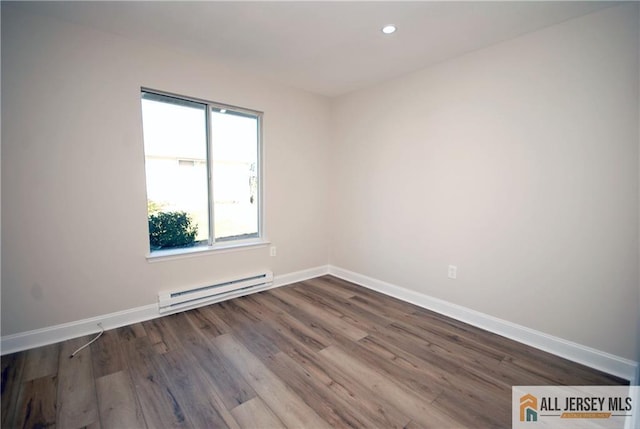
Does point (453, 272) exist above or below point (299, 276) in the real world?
above

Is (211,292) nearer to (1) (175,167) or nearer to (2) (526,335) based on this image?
(1) (175,167)

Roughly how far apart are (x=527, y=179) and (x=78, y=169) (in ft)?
12.1

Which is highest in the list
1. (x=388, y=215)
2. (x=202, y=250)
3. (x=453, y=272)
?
(x=388, y=215)

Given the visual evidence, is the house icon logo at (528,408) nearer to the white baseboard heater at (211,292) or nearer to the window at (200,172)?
the white baseboard heater at (211,292)

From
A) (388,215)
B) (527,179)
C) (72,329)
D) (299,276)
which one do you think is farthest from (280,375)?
(527,179)

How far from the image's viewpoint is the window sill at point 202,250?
2710 mm

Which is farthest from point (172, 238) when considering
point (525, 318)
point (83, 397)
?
point (525, 318)

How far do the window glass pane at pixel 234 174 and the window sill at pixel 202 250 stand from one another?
4.9 inches

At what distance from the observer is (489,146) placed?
8.05 ft

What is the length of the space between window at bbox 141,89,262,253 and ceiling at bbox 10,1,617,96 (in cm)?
58

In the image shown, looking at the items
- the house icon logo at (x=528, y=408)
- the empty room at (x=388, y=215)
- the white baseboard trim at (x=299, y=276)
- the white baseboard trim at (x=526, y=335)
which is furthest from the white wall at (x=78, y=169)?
the house icon logo at (x=528, y=408)

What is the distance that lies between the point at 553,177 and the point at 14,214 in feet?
13.4

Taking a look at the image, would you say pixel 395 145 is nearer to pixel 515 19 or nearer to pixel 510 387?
pixel 515 19

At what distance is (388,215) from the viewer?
3344mm
